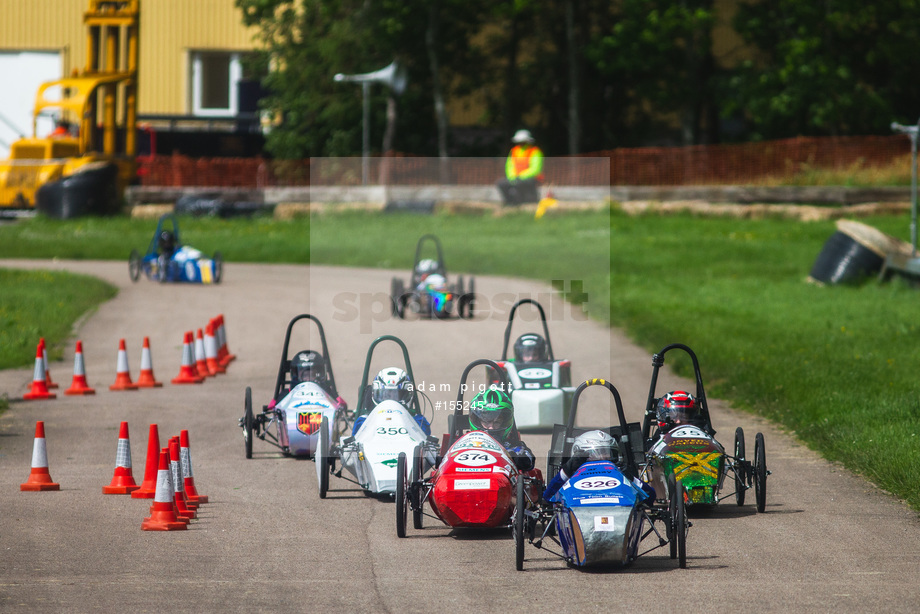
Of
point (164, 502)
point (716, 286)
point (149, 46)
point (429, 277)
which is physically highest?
point (149, 46)

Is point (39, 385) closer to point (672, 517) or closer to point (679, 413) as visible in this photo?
point (679, 413)

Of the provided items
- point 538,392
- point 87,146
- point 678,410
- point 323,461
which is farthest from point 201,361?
point 87,146

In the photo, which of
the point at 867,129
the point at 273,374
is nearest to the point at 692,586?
the point at 273,374

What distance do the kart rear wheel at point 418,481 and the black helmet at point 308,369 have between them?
2.64 m

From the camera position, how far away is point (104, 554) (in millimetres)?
7648

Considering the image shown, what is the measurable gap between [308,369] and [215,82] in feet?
127

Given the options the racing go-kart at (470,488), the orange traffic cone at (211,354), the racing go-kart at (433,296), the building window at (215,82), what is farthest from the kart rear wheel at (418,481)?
the building window at (215,82)

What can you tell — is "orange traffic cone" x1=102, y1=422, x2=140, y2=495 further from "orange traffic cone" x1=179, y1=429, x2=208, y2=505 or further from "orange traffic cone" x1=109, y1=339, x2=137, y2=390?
"orange traffic cone" x1=109, y1=339, x2=137, y2=390

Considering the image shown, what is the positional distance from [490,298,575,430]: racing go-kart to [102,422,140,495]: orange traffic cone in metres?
3.65

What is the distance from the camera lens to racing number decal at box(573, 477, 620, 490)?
7.48 metres

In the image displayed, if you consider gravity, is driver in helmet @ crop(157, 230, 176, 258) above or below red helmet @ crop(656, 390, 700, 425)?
above

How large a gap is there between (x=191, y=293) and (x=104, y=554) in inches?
602

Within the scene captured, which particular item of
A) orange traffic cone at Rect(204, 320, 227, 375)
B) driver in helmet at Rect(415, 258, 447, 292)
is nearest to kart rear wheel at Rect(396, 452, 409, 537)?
orange traffic cone at Rect(204, 320, 227, 375)

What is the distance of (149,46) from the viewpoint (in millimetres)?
45688
